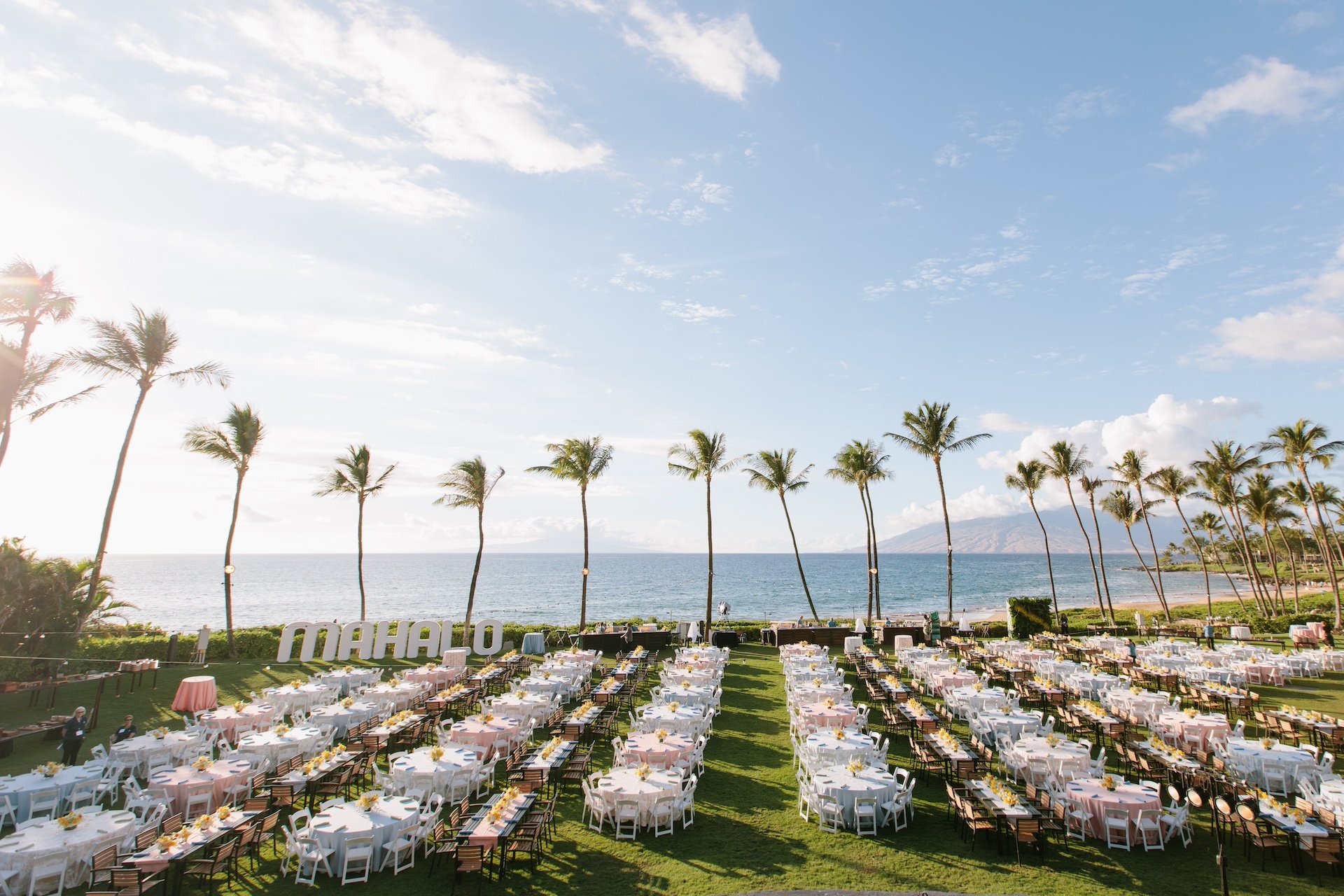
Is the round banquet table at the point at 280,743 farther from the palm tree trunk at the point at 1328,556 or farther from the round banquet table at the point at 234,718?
the palm tree trunk at the point at 1328,556

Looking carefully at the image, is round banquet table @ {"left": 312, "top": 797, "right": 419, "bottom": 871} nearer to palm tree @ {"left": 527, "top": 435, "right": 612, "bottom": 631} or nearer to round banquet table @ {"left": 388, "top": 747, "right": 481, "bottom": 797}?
round banquet table @ {"left": 388, "top": 747, "right": 481, "bottom": 797}

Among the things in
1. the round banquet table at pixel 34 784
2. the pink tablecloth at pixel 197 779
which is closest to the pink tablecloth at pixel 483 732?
the pink tablecloth at pixel 197 779

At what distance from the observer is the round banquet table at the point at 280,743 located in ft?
44.8

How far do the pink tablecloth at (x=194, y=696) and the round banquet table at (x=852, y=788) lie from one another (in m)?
16.9

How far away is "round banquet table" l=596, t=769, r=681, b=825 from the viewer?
11.0 metres

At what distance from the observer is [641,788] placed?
36.4 feet

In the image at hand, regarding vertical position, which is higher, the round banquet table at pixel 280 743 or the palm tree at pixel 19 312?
the palm tree at pixel 19 312

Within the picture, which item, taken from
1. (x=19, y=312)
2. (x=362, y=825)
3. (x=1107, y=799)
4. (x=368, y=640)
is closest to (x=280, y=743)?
(x=362, y=825)

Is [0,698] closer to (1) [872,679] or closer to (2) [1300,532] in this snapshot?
(1) [872,679]

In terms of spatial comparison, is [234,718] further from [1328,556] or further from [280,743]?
[1328,556]

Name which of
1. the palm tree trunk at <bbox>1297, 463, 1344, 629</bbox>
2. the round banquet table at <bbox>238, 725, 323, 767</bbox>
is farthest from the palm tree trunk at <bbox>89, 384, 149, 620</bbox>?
the palm tree trunk at <bbox>1297, 463, 1344, 629</bbox>

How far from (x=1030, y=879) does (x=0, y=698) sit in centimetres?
2911

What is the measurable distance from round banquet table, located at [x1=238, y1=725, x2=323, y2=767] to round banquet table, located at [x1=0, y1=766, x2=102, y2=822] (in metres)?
2.44

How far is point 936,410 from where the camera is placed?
40.5m
